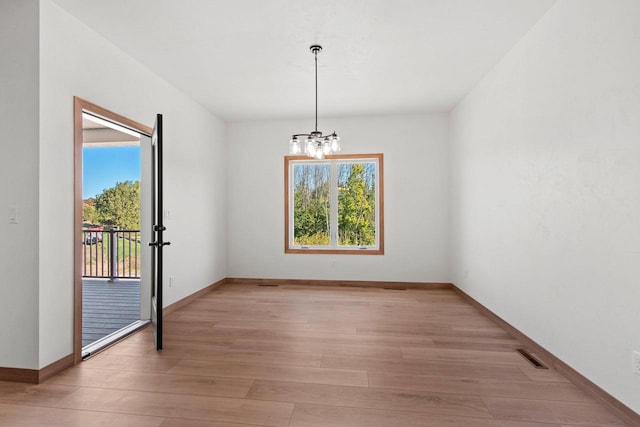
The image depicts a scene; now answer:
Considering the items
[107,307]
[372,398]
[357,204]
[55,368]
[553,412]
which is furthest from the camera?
[357,204]

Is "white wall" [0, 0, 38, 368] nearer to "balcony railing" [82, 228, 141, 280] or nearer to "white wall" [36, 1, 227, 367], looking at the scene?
"white wall" [36, 1, 227, 367]

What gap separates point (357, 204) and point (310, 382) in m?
3.66

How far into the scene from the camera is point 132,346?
9.99ft

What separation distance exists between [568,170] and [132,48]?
392 cm

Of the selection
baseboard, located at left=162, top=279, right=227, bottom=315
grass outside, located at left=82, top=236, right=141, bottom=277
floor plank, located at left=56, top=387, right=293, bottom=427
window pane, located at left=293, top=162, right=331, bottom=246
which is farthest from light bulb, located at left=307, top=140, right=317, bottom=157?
grass outside, located at left=82, top=236, right=141, bottom=277

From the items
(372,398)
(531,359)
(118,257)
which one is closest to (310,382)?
(372,398)

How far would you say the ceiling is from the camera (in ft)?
8.48

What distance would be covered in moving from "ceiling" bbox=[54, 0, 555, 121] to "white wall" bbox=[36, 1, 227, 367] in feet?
0.64

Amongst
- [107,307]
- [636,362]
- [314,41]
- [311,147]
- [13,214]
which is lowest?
[107,307]

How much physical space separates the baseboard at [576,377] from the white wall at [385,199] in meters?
1.97

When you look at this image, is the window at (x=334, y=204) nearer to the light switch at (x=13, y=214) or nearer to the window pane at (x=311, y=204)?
the window pane at (x=311, y=204)

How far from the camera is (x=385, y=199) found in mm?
5500

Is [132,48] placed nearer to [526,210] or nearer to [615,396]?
[526,210]

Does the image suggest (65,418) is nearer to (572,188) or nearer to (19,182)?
(19,182)
